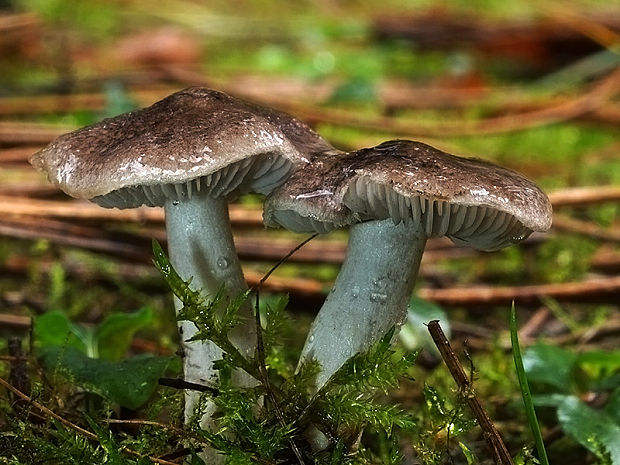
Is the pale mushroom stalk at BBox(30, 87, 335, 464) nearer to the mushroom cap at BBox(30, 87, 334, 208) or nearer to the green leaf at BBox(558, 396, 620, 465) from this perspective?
the mushroom cap at BBox(30, 87, 334, 208)

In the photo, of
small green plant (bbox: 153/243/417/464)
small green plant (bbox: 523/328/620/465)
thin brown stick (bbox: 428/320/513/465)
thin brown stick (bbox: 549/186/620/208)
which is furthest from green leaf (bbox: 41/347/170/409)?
thin brown stick (bbox: 549/186/620/208)

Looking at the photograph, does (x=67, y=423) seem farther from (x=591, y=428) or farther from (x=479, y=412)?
(x=591, y=428)

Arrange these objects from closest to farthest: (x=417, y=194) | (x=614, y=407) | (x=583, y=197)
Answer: (x=417, y=194) → (x=614, y=407) → (x=583, y=197)

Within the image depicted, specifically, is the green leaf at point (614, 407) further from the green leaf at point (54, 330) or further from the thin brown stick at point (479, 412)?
the green leaf at point (54, 330)

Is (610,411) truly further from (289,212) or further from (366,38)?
(366,38)

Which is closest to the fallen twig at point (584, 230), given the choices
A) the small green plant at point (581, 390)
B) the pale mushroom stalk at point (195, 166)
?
the small green plant at point (581, 390)

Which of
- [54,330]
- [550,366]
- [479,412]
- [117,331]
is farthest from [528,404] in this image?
[54,330]

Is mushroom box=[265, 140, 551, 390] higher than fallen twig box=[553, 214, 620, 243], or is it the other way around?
mushroom box=[265, 140, 551, 390]
